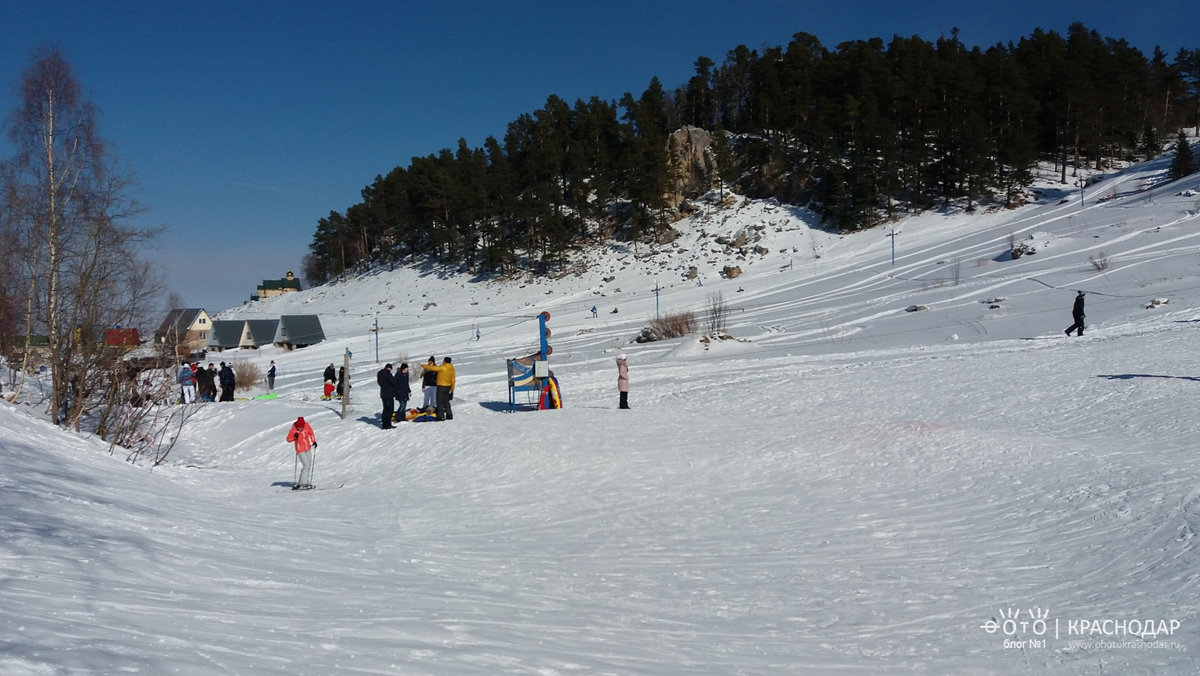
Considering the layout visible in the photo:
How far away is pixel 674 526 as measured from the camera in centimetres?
927

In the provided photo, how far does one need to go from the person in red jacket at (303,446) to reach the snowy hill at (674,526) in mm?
585

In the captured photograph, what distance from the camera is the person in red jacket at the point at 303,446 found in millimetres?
13086

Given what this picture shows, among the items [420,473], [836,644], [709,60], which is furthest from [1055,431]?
[709,60]

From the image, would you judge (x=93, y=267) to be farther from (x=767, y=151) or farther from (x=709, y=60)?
(x=709, y=60)

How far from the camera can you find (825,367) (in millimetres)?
21875

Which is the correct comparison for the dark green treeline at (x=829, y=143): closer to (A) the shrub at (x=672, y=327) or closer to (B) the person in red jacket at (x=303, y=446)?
(A) the shrub at (x=672, y=327)

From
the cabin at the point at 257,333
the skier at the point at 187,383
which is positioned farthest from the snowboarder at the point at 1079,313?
the cabin at the point at 257,333

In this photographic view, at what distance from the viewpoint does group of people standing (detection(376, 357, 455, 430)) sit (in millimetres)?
17672

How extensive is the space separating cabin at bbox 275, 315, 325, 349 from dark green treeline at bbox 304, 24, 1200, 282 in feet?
55.5

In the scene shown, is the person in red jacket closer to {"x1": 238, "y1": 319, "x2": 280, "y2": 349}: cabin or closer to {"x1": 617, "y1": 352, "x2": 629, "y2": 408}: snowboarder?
{"x1": 617, "y1": 352, "x2": 629, "y2": 408}: snowboarder

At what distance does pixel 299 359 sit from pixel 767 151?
49658 mm

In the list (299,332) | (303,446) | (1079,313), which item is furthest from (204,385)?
(299,332)

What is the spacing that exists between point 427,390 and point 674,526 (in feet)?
36.4

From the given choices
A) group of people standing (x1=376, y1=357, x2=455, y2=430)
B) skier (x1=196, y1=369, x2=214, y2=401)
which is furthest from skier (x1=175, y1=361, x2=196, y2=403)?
group of people standing (x1=376, y1=357, x2=455, y2=430)
